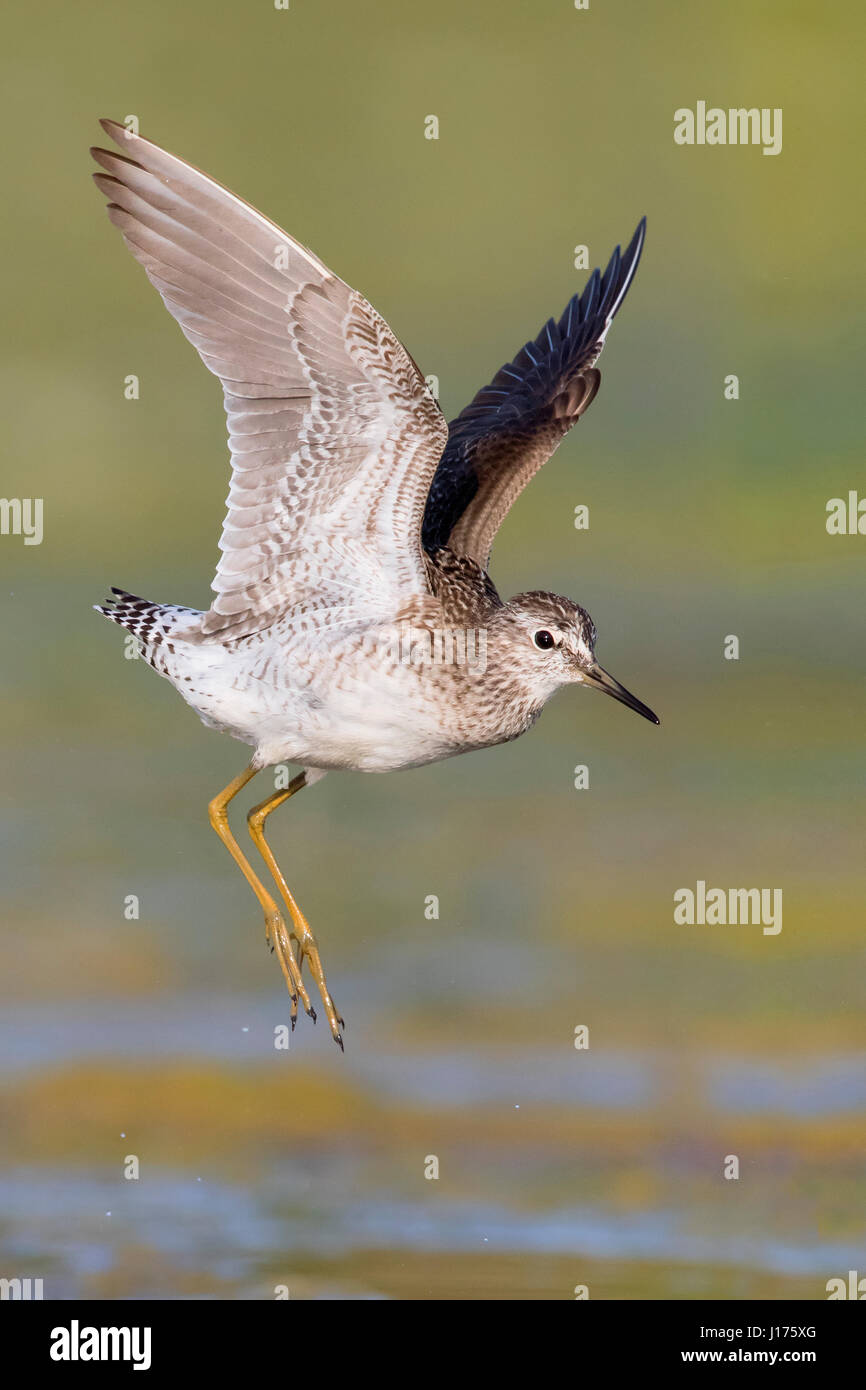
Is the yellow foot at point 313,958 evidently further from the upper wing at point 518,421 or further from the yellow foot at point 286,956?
the upper wing at point 518,421

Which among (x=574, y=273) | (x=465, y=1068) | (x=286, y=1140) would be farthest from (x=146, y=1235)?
(x=574, y=273)

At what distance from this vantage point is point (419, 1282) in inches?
512

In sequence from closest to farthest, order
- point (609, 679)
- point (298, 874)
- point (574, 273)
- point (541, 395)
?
point (609, 679)
point (541, 395)
point (298, 874)
point (574, 273)

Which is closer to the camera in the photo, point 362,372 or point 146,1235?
point 362,372

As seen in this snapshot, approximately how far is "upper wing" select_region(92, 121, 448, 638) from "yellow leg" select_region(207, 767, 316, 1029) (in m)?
1.22

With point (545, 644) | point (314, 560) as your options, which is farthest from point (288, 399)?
point (545, 644)

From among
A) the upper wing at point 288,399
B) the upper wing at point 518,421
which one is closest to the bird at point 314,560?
the upper wing at point 288,399

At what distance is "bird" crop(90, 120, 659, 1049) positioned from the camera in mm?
9516

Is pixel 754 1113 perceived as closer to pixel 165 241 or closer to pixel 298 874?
pixel 298 874

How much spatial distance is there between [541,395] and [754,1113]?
207 inches

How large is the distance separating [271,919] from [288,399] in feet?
9.01

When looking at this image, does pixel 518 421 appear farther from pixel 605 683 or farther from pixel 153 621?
pixel 153 621

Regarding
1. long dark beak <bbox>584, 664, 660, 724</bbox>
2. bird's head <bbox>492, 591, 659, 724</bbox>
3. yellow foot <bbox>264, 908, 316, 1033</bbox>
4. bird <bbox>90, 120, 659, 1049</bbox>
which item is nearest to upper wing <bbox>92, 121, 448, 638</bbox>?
bird <bbox>90, 120, 659, 1049</bbox>

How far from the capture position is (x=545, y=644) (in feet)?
34.8
